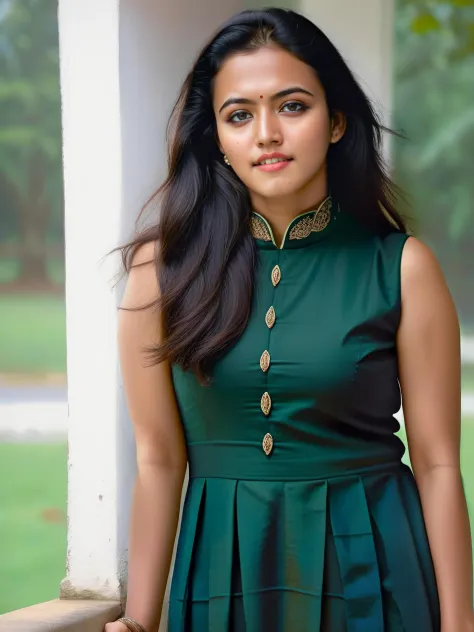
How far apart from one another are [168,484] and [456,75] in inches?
590

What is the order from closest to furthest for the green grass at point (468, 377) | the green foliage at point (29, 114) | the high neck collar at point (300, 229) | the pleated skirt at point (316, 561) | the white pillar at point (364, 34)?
the pleated skirt at point (316, 561), the high neck collar at point (300, 229), the white pillar at point (364, 34), the green grass at point (468, 377), the green foliage at point (29, 114)

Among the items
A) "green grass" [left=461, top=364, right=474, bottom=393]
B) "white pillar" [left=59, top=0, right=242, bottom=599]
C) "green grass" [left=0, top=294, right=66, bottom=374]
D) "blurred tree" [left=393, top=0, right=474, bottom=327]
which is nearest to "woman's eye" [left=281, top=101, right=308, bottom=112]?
"white pillar" [left=59, top=0, right=242, bottom=599]

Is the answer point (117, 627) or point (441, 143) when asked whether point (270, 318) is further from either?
point (441, 143)

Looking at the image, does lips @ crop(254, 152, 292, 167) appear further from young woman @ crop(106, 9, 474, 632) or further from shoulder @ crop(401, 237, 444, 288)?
shoulder @ crop(401, 237, 444, 288)

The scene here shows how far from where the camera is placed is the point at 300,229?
1979 mm

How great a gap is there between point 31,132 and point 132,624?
1484cm

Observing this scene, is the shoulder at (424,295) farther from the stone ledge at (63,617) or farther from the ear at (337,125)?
the stone ledge at (63,617)

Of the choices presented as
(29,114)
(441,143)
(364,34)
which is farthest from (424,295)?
(29,114)

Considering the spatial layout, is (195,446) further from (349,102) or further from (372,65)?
(372,65)

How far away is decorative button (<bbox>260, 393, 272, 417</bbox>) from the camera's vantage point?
6.15 feet

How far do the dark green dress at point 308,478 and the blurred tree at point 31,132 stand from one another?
46.2 ft

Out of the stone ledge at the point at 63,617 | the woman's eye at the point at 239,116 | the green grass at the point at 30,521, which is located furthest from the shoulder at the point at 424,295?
the green grass at the point at 30,521

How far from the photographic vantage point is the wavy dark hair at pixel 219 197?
1908mm

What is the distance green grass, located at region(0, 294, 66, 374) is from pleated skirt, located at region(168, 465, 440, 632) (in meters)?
14.5
